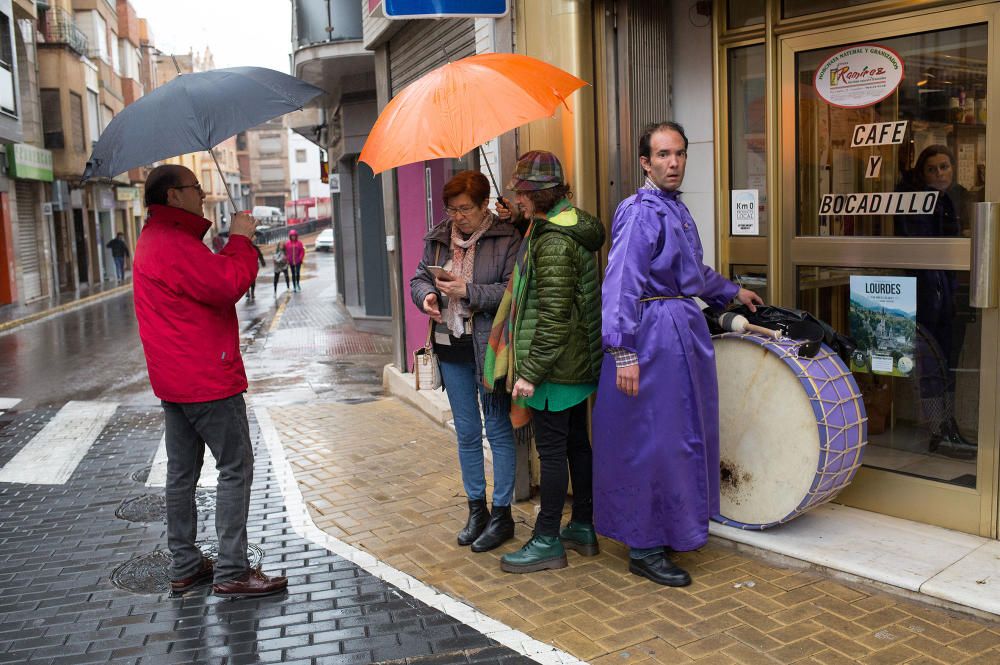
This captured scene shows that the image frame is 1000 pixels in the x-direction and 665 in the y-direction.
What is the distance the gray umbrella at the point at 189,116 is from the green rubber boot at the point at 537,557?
2.31 m

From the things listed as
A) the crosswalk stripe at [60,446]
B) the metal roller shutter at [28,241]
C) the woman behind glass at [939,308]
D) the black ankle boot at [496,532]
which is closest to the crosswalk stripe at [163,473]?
the crosswalk stripe at [60,446]

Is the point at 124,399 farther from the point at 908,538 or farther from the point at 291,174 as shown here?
the point at 291,174

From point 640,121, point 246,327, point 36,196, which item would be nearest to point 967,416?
point 640,121

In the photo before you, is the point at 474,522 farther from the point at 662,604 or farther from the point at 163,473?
the point at 163,473

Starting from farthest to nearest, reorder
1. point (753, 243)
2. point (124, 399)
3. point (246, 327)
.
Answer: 1. point (246, 327)
2. point (124, 399)
3. point (753, 243)

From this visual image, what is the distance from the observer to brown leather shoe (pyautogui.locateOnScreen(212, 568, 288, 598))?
14.7 feet

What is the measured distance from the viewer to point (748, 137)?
5.28m

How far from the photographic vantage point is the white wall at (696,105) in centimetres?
538

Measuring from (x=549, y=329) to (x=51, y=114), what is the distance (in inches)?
1208

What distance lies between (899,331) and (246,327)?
15344 mm

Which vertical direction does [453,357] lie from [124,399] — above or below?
above

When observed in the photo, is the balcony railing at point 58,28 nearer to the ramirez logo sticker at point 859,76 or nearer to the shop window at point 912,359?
the ramirez logo sticker at point 859,76


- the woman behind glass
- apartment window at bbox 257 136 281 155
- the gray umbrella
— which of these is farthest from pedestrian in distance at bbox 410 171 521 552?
apartment window at bbox 257 136 281 155

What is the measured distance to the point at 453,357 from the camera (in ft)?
16.1
